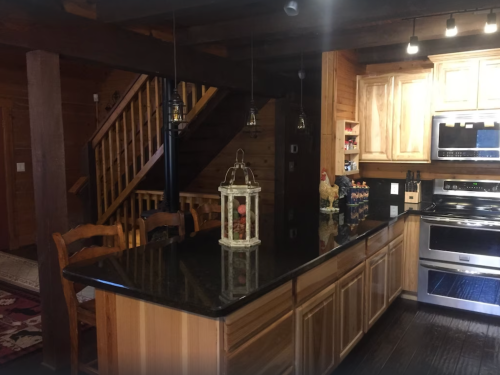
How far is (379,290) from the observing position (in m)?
3.26

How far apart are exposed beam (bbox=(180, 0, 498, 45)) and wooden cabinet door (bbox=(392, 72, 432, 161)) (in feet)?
3.43

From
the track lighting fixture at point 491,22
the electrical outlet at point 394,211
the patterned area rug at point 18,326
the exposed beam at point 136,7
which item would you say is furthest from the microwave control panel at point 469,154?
the patterned area rug at point 18,326

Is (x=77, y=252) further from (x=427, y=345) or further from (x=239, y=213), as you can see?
(x=427, y=345)

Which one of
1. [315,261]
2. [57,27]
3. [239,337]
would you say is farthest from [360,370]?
[57,27]

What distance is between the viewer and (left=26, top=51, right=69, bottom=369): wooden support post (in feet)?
8.51

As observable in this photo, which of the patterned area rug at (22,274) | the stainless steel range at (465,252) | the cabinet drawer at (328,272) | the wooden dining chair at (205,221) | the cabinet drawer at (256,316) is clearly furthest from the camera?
the patterned area rug at (22,274)

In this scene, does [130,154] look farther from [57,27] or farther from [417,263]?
[417,263]

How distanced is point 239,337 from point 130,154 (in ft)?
14.5

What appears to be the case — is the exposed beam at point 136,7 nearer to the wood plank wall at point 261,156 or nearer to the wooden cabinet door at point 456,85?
the wooden cabinet door at point 456,85

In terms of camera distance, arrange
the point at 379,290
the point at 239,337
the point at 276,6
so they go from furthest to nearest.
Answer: the point at 379,290
the point at 276,6
the point at 239,337

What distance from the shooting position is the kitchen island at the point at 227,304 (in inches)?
64.2

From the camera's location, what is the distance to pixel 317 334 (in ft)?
7.49

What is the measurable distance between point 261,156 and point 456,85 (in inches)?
109

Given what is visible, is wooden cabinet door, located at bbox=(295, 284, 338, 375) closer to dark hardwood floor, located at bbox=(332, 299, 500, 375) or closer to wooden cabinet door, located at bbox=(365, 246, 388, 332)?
dark hardwood floor, located at bbox=(332, 299, 500, 375)
